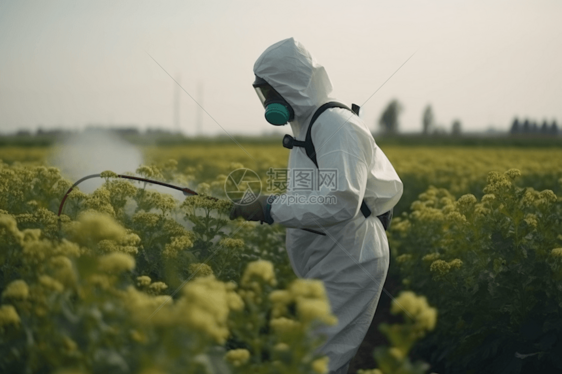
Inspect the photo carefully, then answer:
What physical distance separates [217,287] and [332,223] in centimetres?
118

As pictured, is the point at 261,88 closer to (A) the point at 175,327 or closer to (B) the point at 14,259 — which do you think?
(B) the point at 14,259

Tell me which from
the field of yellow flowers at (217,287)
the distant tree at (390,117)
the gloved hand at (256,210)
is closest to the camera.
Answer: the field of yellow flowers at (217,287)

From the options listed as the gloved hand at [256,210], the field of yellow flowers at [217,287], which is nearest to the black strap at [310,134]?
the gloved hand at [256,210]

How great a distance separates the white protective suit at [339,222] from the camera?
2756 millimetres

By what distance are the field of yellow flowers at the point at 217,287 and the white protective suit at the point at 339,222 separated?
33 cm

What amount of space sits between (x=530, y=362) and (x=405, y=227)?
2.31 m

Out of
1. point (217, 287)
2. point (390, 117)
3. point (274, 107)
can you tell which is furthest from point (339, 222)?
point (390, 117)

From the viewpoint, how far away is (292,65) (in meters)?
2.93

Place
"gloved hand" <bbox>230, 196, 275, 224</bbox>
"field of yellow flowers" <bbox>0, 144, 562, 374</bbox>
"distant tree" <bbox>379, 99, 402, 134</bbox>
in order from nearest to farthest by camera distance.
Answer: "field of yellow flowers" <bbox>0, 144, 562, 374</bbox> < "gloved hand" <bbox>230, 196, 275, 224</bbox> < "distant tree" <bbox>379, 99, 402, 134</bbox>

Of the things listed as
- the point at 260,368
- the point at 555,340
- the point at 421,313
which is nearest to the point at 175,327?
the point at 260,368

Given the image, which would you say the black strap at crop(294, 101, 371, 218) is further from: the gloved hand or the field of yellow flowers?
the field of yellow flowers

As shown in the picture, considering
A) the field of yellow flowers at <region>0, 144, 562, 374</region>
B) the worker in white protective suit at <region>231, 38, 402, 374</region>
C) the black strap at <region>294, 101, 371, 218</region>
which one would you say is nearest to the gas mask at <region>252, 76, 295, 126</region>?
the worker in white protective suit at <region>231, 38, 402, 374</region>

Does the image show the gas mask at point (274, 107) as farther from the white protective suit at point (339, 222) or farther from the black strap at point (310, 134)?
the black strap at point (310, 134)

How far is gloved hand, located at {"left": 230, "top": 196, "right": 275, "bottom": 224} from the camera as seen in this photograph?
2.90 m
